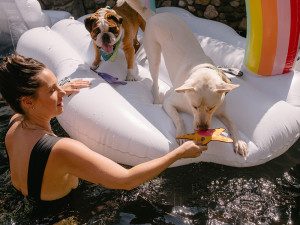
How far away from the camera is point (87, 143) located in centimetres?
257

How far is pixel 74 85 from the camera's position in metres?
2.82

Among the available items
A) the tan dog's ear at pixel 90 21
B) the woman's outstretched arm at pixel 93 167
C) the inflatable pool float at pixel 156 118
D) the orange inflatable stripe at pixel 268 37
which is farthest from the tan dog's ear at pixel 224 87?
the tan dog's ear at pixel 90 21

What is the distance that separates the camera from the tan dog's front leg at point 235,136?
7.82 feet

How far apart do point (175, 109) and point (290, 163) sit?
1.10 meters

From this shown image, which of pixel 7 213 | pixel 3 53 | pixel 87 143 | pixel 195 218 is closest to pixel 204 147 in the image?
pixel 195 218

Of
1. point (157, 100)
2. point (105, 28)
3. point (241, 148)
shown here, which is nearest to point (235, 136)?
point (241, 148)

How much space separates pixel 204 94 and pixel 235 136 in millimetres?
495

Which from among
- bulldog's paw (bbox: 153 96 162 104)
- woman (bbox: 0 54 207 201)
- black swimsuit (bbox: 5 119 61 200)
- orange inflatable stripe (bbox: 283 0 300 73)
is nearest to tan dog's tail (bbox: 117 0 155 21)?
bulldog's paw (bbox: 153 96 162 104)

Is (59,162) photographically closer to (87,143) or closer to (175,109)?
(87,143)

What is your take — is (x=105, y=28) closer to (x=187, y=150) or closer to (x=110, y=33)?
(x=110, y=33)

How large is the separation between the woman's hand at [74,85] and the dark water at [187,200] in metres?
0.83

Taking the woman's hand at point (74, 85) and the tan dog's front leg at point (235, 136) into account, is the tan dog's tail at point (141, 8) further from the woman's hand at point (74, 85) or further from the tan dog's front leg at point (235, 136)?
the tan dog's front leg at point (235, 136)

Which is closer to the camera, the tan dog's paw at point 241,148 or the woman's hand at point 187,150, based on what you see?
the woman's hand at point 187,150

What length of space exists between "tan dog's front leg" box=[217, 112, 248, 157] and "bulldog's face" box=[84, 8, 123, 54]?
4.65ft
